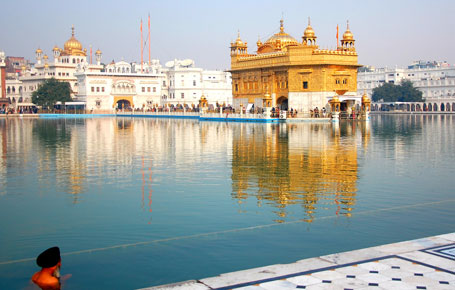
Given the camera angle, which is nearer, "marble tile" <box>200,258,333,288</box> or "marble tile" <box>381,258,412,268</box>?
"marble tile" <box>200,258,333,288</box>

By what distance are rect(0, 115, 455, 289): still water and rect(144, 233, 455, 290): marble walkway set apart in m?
0.62

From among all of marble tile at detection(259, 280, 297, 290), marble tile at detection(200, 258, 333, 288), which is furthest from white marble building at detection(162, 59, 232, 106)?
marble tile at detection(259, 280, 297, 290)

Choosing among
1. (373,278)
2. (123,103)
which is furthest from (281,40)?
(373,278)

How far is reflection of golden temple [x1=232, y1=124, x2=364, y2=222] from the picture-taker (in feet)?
35.3

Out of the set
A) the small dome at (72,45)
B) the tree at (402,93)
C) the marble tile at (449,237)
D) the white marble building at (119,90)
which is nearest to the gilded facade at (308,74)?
the white marble building at (119,90)

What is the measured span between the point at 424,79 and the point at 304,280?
9547 centimetres

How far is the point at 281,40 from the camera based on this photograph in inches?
2247

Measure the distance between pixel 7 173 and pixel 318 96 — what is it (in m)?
38.6

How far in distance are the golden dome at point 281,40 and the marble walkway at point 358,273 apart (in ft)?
167

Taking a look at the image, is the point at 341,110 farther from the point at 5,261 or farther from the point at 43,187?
the point at 5,261

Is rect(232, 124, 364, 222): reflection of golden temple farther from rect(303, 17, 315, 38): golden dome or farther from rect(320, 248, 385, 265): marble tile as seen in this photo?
rect(303, 17, 315, 38): golden dome

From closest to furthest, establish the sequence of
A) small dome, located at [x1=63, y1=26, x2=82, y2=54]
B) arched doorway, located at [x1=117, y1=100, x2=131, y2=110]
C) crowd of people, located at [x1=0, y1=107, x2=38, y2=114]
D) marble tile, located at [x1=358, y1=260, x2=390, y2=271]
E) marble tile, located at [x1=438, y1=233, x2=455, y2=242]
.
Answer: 1. marble tile, located at [x1=358, y1=260, x2=390, y2=271]
2. marble tile, located at [x1=438, y1=233, x2=455, y2=242]
3. crowd of people, located at [x1=0, y1=107, x2=38, y2=114]
4. arched doorway, located at [x1=117, y1=100, x2=131, y2=110]
5. small dome, located at [x1=63, y1=26, x2=82, y2=54]

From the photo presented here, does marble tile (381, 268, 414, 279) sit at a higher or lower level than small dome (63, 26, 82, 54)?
lower

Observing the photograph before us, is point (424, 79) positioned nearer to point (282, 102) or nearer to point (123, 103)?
point (282, 102)
